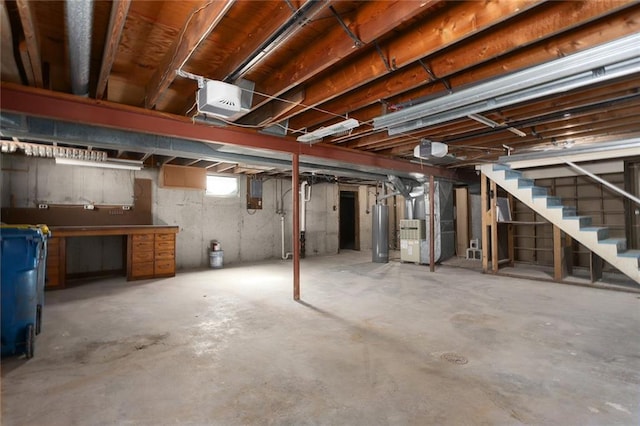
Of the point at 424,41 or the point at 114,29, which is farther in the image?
the point at 424,41

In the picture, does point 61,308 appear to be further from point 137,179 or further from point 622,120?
point 622,120

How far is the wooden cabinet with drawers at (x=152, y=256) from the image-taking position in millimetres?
5163

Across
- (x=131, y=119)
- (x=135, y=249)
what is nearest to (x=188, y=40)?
(x=131, y=119)

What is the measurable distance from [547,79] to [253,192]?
20.8ft

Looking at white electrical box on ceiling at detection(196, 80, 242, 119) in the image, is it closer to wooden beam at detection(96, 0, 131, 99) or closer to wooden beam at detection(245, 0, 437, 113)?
wooden beam at detection(245, 0, 437, 113)

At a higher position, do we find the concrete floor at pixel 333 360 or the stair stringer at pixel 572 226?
the stair stringer at pixel 572 226

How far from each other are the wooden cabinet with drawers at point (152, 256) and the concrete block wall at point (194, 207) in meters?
A: 1.04

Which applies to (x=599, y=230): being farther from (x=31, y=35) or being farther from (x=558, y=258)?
(x=31, y=35)

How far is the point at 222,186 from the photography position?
287 inches

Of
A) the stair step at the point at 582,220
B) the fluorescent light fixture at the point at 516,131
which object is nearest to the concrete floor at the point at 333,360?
the stair step at the point at 582,220

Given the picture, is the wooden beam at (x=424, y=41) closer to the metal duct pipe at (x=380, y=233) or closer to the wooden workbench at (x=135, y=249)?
the wooden workbench at (x=135, y=249)

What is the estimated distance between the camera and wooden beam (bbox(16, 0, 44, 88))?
158cm

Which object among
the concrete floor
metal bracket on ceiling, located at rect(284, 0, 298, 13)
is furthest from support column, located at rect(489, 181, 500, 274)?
metal bracket on ceiling, located at rect(284, 0, 298, 13)

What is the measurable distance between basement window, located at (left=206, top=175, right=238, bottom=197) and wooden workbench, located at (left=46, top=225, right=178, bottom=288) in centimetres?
186
